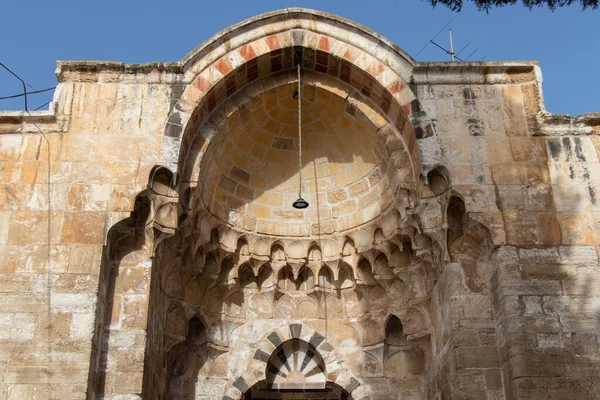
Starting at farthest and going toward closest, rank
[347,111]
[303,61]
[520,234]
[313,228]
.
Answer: [313,228]
[347,111]
[303,61]
[520,234]

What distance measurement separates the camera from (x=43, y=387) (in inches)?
262

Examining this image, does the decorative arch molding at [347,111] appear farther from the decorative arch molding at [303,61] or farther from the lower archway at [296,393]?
the lower archway at [296,393]

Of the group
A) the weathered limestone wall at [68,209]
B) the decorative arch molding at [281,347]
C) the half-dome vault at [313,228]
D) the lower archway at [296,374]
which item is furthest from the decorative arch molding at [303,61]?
the lower archway at [296,374]

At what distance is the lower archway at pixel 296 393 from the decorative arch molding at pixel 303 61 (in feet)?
9.71

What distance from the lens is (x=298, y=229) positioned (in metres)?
9.38

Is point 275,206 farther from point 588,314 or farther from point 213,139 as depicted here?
point 588,314

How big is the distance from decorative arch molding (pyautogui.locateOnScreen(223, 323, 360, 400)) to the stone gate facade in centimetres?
3

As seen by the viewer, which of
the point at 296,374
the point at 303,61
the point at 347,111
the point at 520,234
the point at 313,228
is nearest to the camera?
the point at 520,234

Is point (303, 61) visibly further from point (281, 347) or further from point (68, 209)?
point (281, 347)

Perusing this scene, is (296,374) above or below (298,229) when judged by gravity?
below

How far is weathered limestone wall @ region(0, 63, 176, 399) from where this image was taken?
268 inches

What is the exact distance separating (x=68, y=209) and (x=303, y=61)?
326cm

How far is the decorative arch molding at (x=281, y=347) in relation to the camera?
8.74m

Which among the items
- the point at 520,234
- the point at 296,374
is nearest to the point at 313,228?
the point at 296,374
